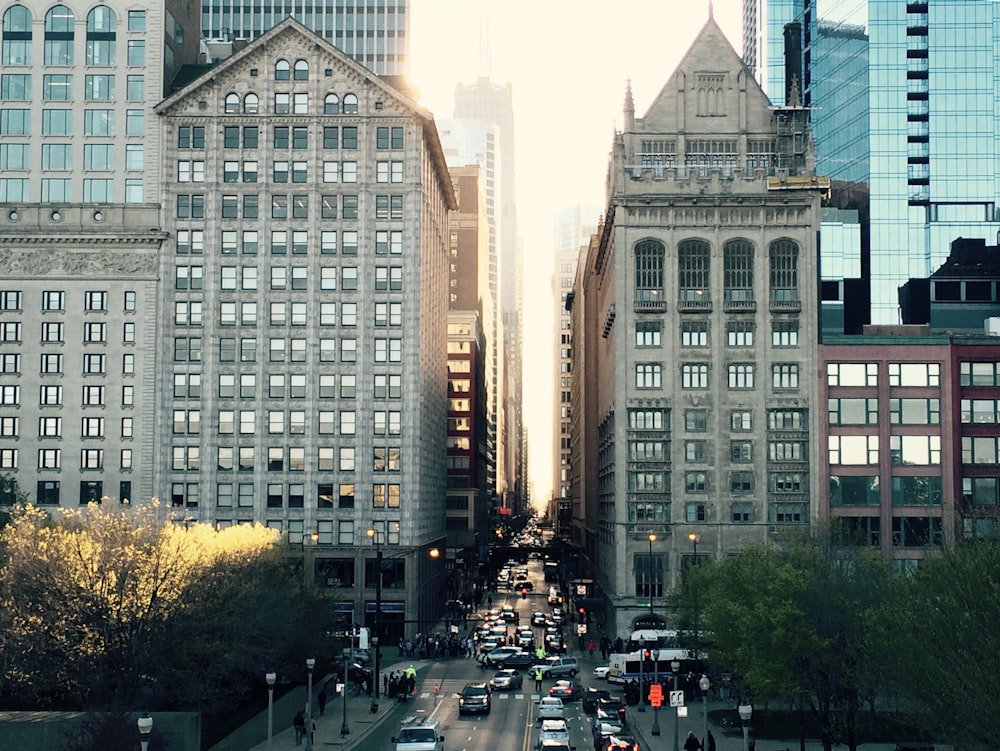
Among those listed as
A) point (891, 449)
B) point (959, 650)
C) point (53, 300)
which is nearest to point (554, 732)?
point (959, 650)

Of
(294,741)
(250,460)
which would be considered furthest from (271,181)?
(294,741)

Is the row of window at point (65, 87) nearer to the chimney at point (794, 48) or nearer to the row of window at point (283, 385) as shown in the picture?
the row of window at point (283, 385)

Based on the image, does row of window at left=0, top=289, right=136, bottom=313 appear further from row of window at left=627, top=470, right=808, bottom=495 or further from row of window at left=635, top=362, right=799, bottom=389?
row of window at left=627, top=470, right=808, bottom=495

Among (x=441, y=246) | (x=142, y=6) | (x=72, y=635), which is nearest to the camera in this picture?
(x=72, y=635)

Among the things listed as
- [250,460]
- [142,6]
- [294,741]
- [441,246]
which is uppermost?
[142,6]

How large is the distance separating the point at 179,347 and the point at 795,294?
5290 cm

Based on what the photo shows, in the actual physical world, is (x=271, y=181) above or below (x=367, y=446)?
above

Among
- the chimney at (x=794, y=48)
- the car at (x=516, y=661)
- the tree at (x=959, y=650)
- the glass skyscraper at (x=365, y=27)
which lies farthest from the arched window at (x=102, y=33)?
the tree at (x=959, y=650)

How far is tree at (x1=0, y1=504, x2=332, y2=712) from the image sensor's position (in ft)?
190

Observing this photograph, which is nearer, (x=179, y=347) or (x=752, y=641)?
(x=752, y=641)

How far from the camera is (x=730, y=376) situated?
11625 cm

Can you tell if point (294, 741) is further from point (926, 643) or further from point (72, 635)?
point (926, 643)

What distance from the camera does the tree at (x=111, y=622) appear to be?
5791 centimetres

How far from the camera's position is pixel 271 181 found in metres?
121
